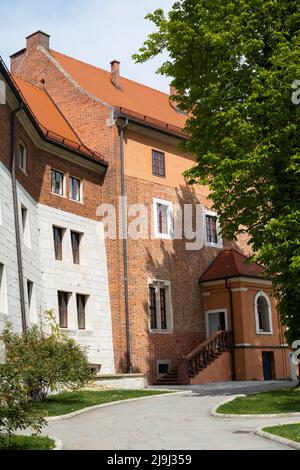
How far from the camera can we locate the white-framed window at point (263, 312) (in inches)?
1182

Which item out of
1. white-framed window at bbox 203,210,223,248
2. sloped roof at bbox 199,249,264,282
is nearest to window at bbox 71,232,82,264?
sloped roof at bbox 199,249,264,282

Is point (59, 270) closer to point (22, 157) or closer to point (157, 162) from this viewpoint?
point (22, 157)

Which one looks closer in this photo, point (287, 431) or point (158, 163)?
point (287, 431)

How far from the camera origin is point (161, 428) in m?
13.4

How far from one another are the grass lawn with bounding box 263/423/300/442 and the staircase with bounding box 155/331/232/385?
1401cm

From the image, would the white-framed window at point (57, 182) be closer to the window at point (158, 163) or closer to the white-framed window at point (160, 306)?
the window at point (158, 163)

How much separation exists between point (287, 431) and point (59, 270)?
14.8 metres

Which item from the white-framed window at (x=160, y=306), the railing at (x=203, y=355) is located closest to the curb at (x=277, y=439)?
the railing at (x=203, y=355)

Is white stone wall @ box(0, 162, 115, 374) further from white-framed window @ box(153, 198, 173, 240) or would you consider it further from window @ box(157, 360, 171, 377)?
white-framed window @ box(153, 198, 173, 240)

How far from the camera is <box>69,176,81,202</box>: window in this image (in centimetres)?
2668

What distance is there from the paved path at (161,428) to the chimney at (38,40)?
64.3 ft

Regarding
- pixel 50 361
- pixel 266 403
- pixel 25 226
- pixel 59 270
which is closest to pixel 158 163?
pixel 59 270

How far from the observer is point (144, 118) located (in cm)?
2950
